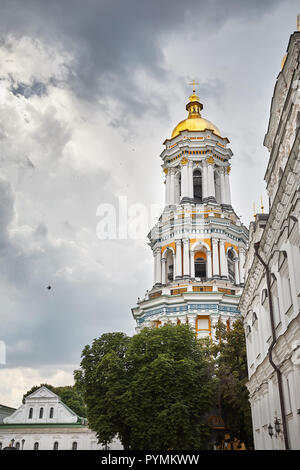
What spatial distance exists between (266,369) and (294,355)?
4.41 m

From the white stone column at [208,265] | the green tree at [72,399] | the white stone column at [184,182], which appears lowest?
the green tree at [72,399]

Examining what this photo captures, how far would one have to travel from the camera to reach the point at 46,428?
44.1 meters

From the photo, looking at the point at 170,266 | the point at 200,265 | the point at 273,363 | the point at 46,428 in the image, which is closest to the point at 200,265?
the point at 200,265

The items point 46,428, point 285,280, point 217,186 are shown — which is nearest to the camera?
point 285,280

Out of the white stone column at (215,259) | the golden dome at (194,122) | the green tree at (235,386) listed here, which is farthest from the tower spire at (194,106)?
the green tree at (235,386)

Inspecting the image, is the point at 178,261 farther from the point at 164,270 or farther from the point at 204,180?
the point at 204,180

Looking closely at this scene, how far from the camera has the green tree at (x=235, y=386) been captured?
28.4 metres

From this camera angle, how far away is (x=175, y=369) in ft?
90.8

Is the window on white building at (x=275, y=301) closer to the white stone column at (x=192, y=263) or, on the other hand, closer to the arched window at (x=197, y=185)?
the white stone column at (x=192, y=263)

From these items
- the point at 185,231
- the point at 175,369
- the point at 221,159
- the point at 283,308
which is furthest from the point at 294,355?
the point at 221,159

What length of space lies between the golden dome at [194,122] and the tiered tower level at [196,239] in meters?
0.10

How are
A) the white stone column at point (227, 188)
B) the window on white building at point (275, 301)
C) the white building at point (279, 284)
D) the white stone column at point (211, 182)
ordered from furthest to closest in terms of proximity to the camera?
1. the white stone column at point (227, 188)
2. the white stone column at point (211, 182)
3. the window on white building at point (275, 301)
4. the white building at point (279, 284)

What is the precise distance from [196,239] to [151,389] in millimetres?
19489

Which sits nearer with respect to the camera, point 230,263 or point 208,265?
point 208,265
